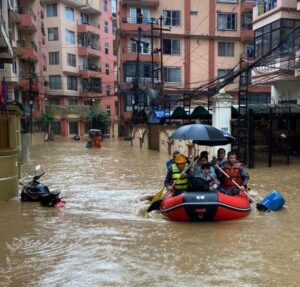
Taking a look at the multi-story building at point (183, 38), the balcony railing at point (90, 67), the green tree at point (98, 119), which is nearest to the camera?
the multi-story building at point (183, 38)

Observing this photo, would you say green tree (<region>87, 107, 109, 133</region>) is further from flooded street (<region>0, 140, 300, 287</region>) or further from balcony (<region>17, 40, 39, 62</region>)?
flooded street (<region>0, 140, 300, 287</region>)

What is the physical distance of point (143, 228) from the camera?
888 cm

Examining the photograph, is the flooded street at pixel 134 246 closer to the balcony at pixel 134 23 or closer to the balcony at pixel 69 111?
the balcony at pixel 134 23

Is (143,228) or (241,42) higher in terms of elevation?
(241,42)

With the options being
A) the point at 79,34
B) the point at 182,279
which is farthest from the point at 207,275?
the point at 79,34

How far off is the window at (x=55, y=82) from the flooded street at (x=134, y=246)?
4445 centimetres

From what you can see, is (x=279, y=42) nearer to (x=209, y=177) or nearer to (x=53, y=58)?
(x=209, y=177)

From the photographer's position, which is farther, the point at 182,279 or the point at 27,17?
the point at 27,17

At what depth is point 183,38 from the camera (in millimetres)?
44312

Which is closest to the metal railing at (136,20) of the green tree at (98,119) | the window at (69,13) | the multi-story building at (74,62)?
the multi-story building at (74,62)

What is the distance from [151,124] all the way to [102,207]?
19.9m

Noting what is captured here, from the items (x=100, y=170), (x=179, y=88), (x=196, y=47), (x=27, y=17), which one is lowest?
(x=100, y=170)

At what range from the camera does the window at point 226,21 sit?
147 feet

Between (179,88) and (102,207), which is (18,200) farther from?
(179,88)
